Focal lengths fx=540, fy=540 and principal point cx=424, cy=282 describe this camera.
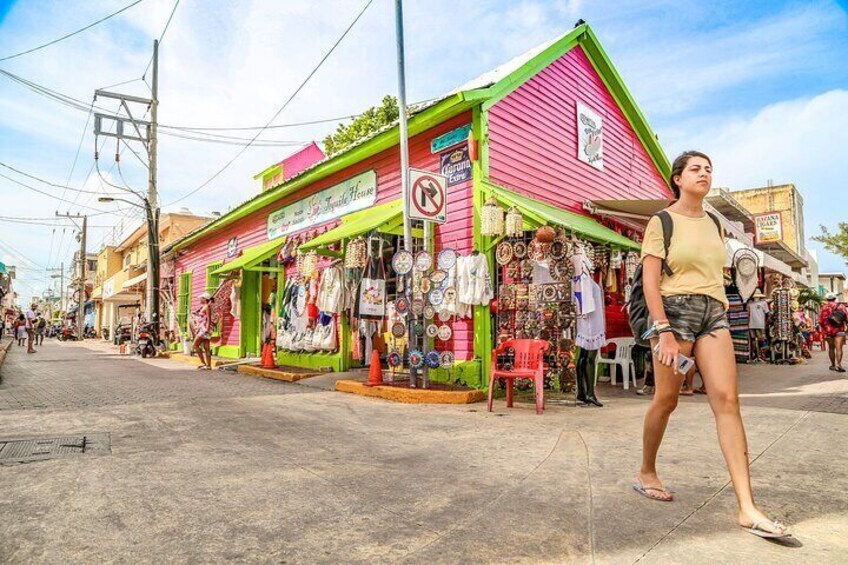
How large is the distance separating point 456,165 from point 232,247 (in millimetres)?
10339

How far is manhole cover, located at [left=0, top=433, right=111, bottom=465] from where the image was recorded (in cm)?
400

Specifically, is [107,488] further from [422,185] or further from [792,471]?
[422,185]

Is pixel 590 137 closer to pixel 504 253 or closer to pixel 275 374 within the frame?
pixel 504 253

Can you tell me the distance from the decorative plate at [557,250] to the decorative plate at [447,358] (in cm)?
215

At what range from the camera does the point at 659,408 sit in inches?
115

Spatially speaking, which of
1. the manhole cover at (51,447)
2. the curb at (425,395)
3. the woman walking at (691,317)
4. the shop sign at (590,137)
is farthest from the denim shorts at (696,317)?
the shop sign at (590,137)

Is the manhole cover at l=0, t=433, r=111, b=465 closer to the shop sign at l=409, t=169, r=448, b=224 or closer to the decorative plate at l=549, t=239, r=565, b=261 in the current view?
the shop sign at l=409, t=169, r=448, b=224

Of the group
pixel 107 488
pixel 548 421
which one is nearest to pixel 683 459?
pixel 548 421

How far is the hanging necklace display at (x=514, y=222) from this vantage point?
24.4 ft

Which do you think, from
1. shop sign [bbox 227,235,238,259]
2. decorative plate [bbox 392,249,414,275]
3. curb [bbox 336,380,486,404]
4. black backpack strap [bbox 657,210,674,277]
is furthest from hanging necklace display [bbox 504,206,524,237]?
shop sign [bbox 227,235,238,259]

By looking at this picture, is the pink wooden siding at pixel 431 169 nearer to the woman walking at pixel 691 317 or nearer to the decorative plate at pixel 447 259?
the decorative plate at pixel 447 259

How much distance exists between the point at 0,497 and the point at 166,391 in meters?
5.30

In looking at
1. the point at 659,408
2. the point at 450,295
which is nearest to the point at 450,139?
the point at 450,295

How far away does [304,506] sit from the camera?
9.77 feet
